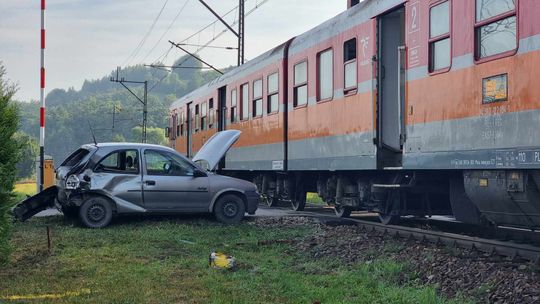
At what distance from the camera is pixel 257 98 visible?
1681 cm

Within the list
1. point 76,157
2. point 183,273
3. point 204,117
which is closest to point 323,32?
point 76,157

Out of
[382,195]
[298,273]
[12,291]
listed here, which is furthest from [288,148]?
[12,291]

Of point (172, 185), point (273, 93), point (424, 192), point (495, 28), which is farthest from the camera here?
point (273, 93)

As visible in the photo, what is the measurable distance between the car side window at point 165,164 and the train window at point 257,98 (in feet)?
15.2

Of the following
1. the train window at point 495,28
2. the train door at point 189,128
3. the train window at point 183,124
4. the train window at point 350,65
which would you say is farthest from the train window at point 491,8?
the train window at point 183,124

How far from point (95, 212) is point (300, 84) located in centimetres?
495

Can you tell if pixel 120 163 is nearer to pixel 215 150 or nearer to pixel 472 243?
pixel 215 150

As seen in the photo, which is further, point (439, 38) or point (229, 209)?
point (229, 209)

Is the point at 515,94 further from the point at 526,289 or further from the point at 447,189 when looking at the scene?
the point at 447,189

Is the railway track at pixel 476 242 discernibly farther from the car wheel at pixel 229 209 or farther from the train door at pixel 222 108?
the train door at pixel 222 108

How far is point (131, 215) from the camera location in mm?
12445

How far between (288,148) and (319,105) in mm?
2145

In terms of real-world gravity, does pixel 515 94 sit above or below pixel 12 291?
above

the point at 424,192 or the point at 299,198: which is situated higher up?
the point at 424,192
